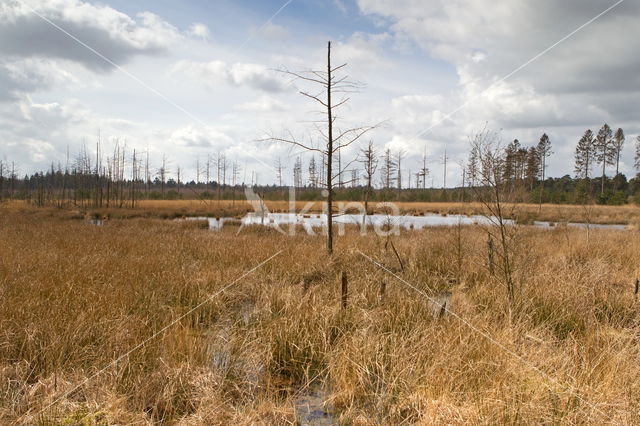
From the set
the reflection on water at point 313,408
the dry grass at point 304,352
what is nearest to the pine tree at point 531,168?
the dry grass at point 304,352

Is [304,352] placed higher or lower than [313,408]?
higher

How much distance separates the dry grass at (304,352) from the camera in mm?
3012

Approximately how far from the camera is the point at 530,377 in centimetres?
332

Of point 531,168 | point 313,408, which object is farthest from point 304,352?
point 531,168

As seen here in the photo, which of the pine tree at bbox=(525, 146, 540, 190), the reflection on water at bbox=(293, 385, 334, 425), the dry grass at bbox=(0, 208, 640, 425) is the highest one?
the pine tree at bbox=(525, 146, 540, 190)

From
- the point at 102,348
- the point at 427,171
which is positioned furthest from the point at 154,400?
the point at 427,171

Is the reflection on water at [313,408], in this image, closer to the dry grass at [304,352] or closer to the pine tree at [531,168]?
the dry grass at [304,352]

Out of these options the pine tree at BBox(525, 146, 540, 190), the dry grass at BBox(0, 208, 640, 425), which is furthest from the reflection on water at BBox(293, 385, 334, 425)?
the pine tree at BBox(525, 146, 540, 190)

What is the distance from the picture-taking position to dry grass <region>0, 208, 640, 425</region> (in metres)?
Answer: 3.01

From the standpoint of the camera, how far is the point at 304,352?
14.0 ft

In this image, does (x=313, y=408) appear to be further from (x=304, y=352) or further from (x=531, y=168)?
(x=531, y=168)

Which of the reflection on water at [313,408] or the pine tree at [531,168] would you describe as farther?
the pine tree at [531,168]

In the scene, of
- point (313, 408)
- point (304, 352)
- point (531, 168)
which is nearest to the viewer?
point (313, 408)

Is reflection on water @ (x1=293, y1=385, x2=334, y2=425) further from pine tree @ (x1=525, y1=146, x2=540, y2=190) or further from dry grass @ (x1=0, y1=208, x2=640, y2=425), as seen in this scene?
pine tree @ (x1=525, y1=146, x2=540, y2=190)
